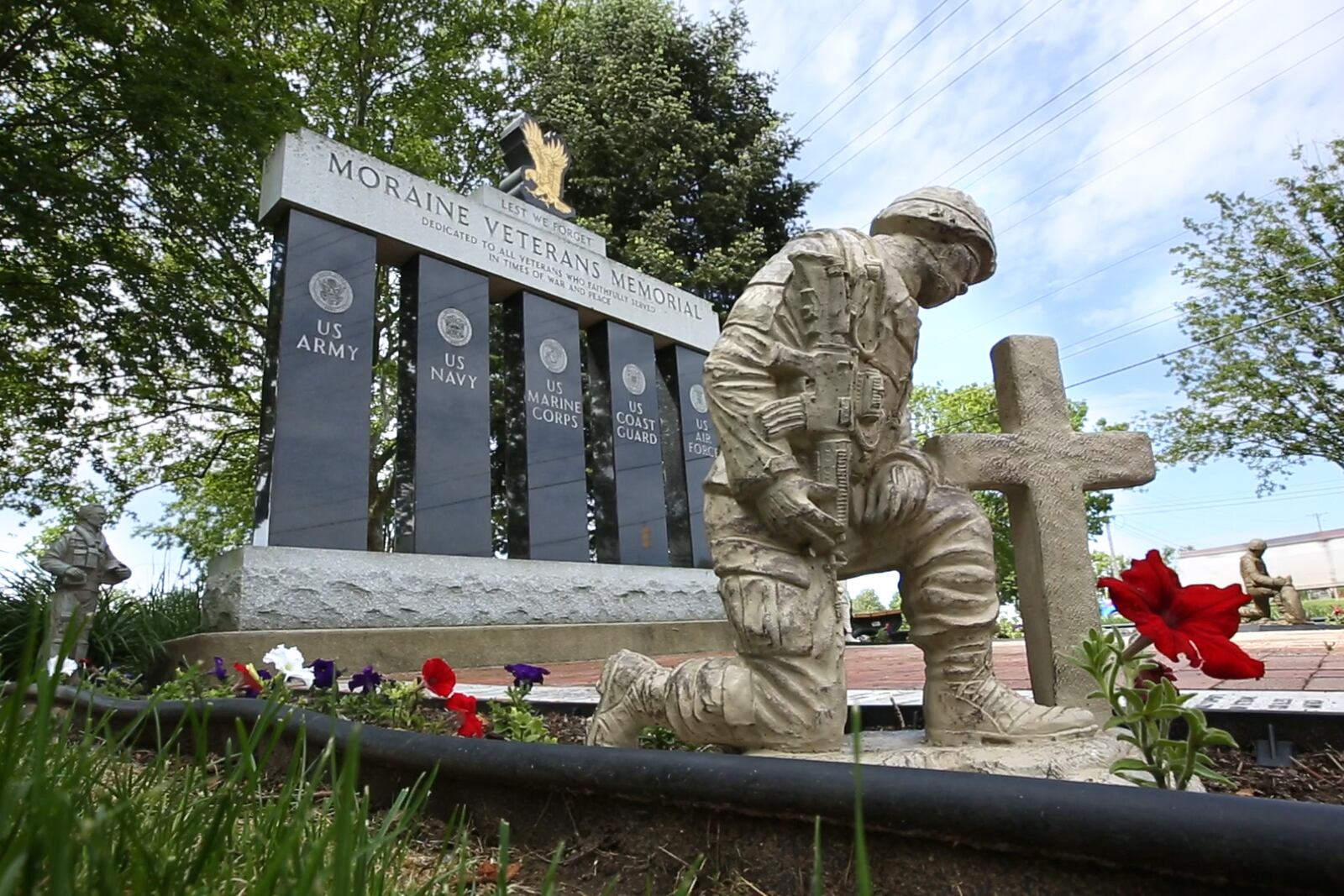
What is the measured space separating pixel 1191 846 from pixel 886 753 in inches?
41.7

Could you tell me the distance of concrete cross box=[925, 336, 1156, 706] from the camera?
2322 mm

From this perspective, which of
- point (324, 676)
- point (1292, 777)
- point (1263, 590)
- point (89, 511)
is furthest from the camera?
point (1263, 590)

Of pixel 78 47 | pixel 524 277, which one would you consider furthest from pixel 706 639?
pixel 78 47

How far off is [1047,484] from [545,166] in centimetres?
847

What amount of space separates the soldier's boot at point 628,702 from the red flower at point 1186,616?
3.39ft

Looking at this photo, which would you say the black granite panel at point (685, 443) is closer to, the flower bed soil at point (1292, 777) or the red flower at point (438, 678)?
the red flower at point (438, 678)

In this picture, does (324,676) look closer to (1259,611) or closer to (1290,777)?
(1290,777)

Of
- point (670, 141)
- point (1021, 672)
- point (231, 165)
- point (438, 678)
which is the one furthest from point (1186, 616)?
point (670, 141)

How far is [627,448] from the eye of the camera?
912cm

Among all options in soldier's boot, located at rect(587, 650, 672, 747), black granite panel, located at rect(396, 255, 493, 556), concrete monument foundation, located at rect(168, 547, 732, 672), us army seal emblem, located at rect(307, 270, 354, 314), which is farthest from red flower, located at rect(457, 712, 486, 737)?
us army seal emblem, located at rect(307, 270, 354, 314)

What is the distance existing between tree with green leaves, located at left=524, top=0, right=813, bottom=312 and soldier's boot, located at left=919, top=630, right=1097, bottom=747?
478 inches

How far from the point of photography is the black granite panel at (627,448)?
8.84 m

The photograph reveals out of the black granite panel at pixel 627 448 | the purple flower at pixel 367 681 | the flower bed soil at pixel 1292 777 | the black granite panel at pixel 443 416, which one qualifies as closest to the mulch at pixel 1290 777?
the flower bed soil at pixel 1292 777

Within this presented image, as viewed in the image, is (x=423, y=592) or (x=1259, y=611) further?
(x=1259, y=611)
